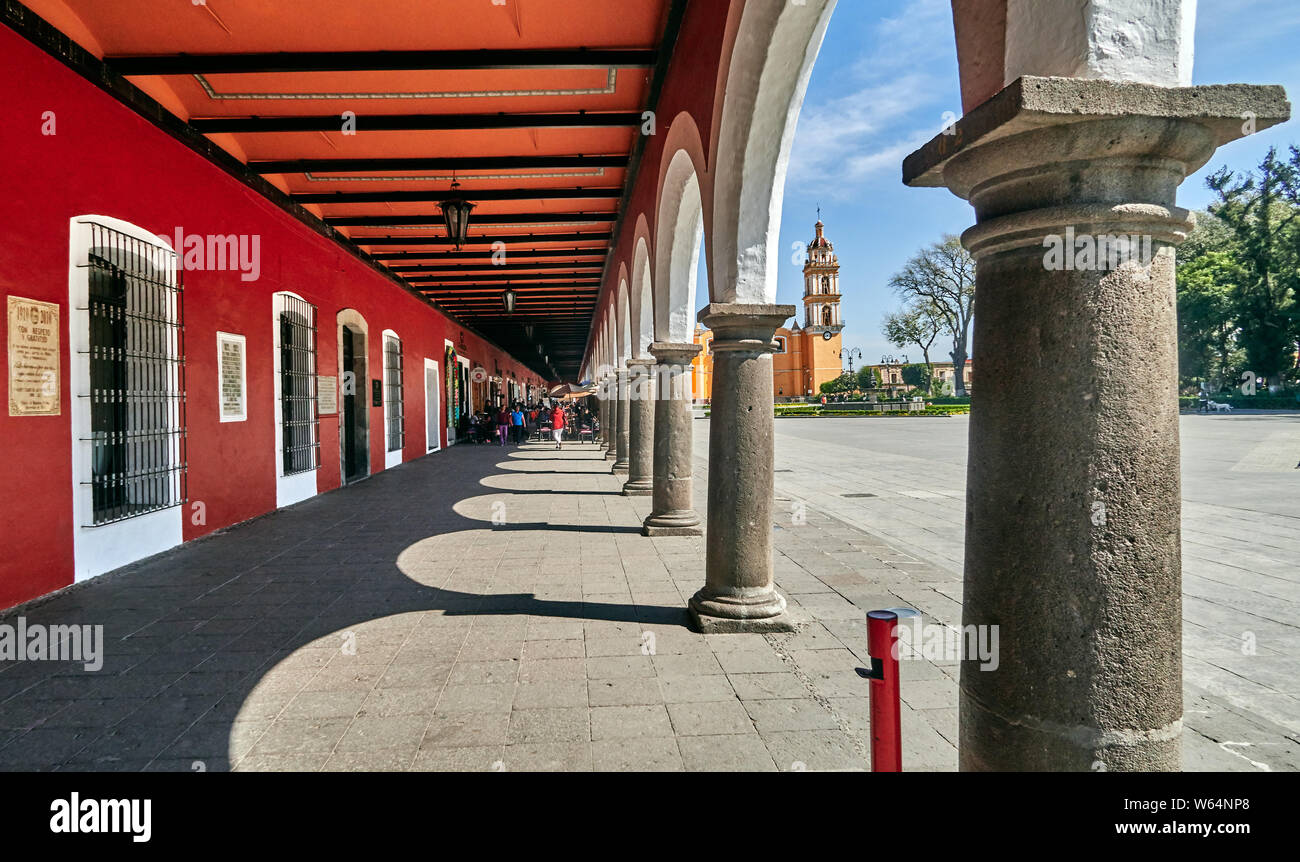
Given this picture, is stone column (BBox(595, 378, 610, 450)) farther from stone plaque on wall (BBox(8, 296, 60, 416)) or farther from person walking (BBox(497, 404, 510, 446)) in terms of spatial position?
stone plaque on wall (BBox(8, 296, 60, 416))

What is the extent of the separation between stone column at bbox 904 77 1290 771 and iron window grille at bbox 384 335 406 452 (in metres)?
12.5

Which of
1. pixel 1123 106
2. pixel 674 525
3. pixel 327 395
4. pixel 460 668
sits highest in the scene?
pixel 1123 106

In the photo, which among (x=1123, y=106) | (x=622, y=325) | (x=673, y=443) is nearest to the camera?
(x=1123, y=106)

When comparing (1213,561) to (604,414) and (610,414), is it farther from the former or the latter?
(604,414)

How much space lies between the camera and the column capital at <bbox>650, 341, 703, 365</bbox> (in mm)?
6328

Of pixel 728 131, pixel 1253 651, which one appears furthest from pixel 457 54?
pixel 1253 651

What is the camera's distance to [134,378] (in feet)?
19.4

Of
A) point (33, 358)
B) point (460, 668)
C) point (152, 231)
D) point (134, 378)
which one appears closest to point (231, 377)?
point (134, 378)

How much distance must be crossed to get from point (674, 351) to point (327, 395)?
6.06 meters

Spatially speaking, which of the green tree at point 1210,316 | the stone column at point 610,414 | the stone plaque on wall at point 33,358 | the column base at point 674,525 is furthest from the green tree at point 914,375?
the stone plaque on wall at point 33,358

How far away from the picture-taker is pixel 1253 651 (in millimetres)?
3602

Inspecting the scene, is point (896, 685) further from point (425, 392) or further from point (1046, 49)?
point (425, 392)

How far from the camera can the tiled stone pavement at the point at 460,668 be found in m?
2.64

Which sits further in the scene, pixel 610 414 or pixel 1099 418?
pixel 610 414
